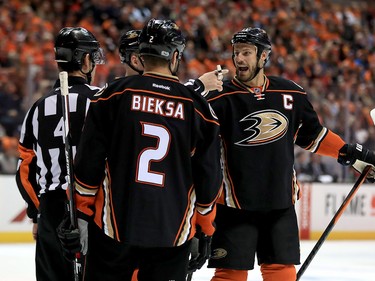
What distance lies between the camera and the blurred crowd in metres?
8.57

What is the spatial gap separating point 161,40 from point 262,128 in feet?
3.75

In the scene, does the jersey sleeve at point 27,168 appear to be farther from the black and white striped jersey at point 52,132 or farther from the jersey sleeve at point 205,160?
the jersey sleeve at point 205,160

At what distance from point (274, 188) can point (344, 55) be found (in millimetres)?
11850

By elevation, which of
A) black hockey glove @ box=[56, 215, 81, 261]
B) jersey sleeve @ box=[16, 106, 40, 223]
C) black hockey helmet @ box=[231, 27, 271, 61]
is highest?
black hockey helmet @ box=[231, 27, 271, 61]

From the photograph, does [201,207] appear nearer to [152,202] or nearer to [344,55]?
[152,202]

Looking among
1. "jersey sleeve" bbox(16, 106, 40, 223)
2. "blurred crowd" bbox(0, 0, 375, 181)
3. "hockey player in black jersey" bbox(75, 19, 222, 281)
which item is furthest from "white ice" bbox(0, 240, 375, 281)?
"hockey player in black jersey" bbox(75, 19, 222, 281)

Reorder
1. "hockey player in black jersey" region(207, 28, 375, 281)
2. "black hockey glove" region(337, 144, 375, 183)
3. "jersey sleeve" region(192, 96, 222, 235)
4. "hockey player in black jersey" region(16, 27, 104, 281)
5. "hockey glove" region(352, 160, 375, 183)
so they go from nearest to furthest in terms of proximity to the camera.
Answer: "jersey sleeve" region(192, 96, 222, 235), "hockey player in black jersey" region(16, 27, 104, 281), "hockey player in black jersey" region(207, 28, 375, 281), "black hockey glove" region(337, 144, 375, 183), "hockey glove" region(352, 160, 375, 183)

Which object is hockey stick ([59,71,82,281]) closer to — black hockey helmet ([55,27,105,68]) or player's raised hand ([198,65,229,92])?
black hockey helmet ([55,27,105,68])

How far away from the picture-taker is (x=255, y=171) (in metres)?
4.11

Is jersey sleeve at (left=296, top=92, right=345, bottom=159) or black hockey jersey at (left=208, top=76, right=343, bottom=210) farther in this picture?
jersey sleeve at (left=296, top=92, right=345, bottom=159)

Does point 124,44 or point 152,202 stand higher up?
point 124,44

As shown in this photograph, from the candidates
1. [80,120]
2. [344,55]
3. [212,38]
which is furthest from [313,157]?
[80,120]

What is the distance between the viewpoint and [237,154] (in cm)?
410

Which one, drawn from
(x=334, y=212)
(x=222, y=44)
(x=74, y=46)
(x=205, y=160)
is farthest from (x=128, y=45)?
(x=222, y=44)
